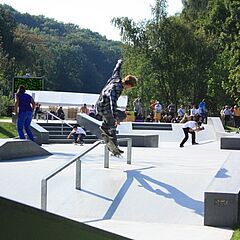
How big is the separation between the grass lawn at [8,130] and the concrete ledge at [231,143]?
26.2 feet

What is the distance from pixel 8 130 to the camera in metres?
22.8

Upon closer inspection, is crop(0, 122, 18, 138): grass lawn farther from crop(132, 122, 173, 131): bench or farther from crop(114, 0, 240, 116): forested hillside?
crop(114, 0, 240, 116): forested hillside

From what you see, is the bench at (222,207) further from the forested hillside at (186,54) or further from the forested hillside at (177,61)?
the forested hillside at (177,61)

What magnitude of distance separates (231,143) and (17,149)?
7.22m

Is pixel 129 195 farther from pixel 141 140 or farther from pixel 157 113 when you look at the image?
pixel 157 113

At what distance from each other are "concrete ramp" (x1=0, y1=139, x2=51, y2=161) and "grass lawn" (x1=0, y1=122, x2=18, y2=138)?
8.25 metres

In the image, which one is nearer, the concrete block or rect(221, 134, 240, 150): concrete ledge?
the concrete block

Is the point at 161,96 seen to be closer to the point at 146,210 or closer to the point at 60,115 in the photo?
the point at 60,115

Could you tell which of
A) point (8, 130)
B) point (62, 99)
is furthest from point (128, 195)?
point (62, 99)

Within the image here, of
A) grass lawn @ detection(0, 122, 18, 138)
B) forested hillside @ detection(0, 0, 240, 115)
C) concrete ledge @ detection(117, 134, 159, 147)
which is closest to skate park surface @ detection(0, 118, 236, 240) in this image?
concrete ledge @ detection(117, 134, 159, 147)

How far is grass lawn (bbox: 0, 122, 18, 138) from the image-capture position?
70.3ft

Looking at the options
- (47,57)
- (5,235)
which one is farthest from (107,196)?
(47,57)

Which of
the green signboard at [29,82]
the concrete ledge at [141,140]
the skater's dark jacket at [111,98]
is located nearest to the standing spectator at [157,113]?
the green signboard at [29,82]

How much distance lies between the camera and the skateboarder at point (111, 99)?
30.7 ft
